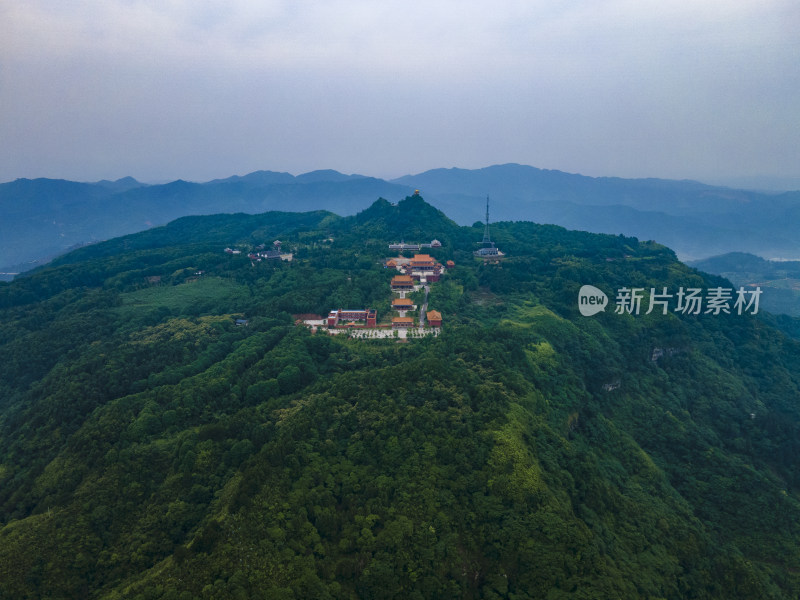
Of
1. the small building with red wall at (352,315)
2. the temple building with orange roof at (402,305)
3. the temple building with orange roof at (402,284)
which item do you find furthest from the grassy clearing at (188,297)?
the temple building with orange roof at (402,305)

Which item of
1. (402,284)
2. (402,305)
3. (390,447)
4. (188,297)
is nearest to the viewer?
(390,447)

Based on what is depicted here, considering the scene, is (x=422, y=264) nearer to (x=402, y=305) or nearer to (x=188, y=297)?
(x=402, y=305)

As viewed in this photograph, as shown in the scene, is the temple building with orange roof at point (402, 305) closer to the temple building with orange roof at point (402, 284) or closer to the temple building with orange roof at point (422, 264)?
the temple building with orange roof at point (402, 284)

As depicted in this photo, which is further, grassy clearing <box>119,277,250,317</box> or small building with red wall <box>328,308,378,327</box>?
grassy clearing <box>119,277,250,317</box>

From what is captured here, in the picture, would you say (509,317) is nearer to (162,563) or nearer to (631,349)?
(631,349)

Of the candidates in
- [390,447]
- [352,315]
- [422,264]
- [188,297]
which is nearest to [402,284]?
[422,264]

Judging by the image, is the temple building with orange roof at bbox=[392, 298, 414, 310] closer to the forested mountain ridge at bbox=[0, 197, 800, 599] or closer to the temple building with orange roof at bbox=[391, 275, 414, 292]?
the forested mountain ridge at bbox=[0, 197, 800, 599]

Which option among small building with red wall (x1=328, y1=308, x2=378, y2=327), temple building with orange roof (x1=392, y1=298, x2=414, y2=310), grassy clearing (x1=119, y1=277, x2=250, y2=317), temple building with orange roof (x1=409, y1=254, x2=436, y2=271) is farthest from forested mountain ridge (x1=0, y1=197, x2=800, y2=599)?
temple building with orange roof (x1=409, y1=254, x2=436, y2=271)

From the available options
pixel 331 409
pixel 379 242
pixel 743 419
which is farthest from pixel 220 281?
pixel 743 419

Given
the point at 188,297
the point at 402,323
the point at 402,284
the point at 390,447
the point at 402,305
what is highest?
the point at 402,284

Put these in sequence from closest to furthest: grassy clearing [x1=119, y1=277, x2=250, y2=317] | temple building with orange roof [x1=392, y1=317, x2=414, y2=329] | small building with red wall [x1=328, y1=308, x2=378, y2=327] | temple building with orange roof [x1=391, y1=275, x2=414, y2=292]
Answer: temple building with orange roof [x1=392, y1=317, x2=414, y2=329], small building with red wall [x1=328, y1=308, x2=378, y2=327], grassy clearing [x1=119, y1=277, x2=250, y2=317], temple building with orange roof [x1=391, y1=275, x2=414, y2=292]
